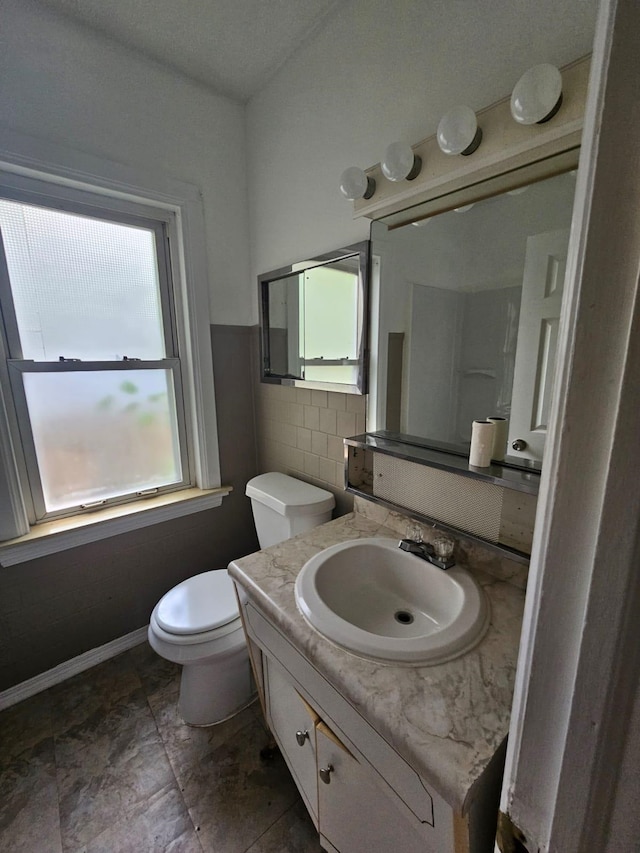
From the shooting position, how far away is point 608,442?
9.3 inches

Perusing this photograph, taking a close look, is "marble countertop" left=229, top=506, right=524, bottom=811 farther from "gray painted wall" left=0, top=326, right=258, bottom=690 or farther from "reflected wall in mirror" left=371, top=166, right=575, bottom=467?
"gray painted wall" left=0, top=326, right=258, bottom=690

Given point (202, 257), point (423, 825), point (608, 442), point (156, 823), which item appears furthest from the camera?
point (202, 257)

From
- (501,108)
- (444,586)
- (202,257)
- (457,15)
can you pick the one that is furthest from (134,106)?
(444,586)

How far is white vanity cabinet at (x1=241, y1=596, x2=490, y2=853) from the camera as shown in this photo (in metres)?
0.59

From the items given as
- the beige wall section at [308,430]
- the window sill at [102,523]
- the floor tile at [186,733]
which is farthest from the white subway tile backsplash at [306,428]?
the floor tile at [186,733]

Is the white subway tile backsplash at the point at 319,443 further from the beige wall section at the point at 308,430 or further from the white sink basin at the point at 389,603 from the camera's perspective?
the white sink basin at the point at 389,603

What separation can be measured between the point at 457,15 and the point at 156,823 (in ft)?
8.04

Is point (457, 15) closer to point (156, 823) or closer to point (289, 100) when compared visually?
point (289, 100)

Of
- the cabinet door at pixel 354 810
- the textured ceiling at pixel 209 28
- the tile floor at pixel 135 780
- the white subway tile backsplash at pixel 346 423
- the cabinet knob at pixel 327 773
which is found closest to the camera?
the cabinet door at pixel 354 810

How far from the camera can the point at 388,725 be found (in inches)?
23.6

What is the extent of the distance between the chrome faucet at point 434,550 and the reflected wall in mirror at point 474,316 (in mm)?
276

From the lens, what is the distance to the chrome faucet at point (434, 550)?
991 millimetres

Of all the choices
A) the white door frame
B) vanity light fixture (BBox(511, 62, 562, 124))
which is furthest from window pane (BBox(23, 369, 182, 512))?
the white door frame

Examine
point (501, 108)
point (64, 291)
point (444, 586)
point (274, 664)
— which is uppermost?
point (501, 108)
